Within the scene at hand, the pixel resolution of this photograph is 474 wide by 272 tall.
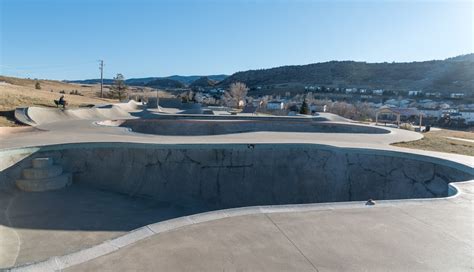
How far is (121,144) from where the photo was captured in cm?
931

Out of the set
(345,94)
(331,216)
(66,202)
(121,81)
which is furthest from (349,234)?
(345,94)

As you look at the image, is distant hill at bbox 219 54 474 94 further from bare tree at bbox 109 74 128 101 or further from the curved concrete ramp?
the curved concrete ramp

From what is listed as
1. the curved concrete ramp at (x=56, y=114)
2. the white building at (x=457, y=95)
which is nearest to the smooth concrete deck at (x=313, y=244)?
the curved concrete ramp at (x=56, y=114)

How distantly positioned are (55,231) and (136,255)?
12.2ft

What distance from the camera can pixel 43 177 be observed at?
7879mm

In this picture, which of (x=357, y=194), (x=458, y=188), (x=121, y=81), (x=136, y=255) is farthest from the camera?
(x=121, y=81)

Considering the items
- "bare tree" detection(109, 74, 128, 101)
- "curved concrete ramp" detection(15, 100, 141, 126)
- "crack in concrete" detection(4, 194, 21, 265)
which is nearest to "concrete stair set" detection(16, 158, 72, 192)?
"crack in concrete" detection(4, 194, 21, 265)

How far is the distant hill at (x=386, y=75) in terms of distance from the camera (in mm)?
90625

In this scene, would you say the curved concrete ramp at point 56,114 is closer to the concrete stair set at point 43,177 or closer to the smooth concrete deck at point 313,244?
the concrete stair set at point 43,177

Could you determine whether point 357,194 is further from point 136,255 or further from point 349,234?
point 136,255

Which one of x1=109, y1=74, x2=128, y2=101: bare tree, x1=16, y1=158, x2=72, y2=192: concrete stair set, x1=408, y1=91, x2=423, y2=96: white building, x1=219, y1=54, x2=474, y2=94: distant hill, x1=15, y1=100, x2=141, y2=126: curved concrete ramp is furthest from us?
x1=219, y1=54, x2=474, y2=94: distant hill

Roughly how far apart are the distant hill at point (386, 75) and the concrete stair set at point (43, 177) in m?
98.5

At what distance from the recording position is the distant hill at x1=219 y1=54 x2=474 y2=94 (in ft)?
297

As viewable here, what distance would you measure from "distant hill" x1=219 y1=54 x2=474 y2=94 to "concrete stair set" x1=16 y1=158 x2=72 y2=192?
9849cm
